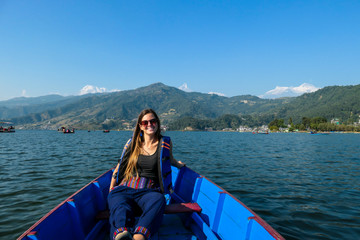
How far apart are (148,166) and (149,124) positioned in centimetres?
97

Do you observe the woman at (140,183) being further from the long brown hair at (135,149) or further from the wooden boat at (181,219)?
the wooden boat at (181,219)

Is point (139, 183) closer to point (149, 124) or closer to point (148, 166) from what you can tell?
point (148, 166)

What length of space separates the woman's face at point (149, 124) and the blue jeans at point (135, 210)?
51.8 inches

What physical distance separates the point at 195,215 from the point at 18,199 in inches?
392

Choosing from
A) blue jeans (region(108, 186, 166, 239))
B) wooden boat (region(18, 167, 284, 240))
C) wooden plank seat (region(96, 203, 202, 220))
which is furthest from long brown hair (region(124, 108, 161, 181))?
wooden boat (region(18, 167, 284, 240))

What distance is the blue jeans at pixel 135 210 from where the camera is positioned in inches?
130

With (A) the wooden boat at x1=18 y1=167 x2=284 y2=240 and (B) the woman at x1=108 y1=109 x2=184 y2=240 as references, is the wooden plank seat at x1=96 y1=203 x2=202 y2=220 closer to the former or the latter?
(A) the wooden boat at x1=18 y1=167 x2=284 y2=240

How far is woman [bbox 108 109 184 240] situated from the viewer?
3.46 meters

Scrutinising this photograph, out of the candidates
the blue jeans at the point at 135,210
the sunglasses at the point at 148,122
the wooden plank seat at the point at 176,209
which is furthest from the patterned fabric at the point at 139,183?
the sunglasses at the point at 148,122

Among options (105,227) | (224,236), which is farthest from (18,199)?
(224,236)

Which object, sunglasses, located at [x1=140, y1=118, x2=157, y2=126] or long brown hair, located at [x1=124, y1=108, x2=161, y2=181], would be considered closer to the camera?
long brown hair, located at [x1=124, y1=108, x2=161, y2=181]

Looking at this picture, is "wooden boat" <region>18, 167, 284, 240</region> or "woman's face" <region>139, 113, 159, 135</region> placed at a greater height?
"woman's face" <region>139, 113, 159, 135</region>

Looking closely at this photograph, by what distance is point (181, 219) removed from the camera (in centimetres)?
582

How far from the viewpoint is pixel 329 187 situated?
43.5 ft
